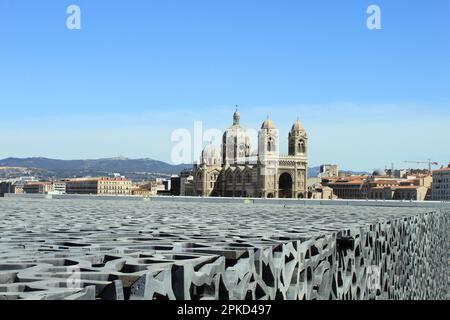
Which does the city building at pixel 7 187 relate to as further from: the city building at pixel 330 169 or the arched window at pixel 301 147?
the arched window at pixel 301 147

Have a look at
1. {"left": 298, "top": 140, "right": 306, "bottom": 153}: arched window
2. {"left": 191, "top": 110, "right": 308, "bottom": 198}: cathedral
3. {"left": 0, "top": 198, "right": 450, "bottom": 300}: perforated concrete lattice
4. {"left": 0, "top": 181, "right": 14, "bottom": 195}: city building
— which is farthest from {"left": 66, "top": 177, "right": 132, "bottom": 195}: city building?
{"left": 0, "top": 198, "right": 450, "bottom": 300}: perforated concrete lattice

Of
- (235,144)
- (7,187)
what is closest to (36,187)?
(7,187)

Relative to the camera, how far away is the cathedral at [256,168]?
3878 inches

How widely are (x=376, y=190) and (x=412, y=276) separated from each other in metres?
107

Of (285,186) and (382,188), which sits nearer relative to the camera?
(285,186)

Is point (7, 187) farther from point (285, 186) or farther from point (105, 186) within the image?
point (285, 186)

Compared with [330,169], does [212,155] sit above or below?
above

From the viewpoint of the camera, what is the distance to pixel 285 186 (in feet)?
338

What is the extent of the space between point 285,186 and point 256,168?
7.59m

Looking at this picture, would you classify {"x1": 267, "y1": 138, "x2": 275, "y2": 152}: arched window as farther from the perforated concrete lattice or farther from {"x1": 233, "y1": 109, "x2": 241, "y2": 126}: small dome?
the perforated concrete lattice

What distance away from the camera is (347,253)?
11.6 m

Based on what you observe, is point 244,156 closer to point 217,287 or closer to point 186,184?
point 186,184

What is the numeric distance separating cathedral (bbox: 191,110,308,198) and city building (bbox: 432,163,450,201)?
30.5 meters
